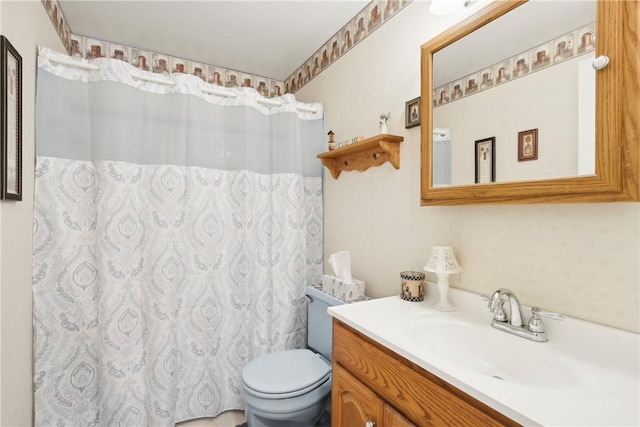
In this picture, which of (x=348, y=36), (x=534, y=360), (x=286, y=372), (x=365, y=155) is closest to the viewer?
(x=534, y=360)

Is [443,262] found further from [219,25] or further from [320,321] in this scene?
[219,25]

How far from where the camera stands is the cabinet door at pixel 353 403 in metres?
1.01

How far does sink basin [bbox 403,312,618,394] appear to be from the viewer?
30.5 inches

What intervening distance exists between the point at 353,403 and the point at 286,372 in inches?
22.0

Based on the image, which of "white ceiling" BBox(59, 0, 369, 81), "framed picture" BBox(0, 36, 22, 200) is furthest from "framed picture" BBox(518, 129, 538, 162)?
"framed picture" BBox(0, 36, 22, 200)

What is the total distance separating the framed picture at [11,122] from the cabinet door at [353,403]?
1418 mm

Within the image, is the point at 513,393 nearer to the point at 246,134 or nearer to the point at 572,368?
the point at 572,368

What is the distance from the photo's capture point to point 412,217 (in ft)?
4.80

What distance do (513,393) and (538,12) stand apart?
109cm

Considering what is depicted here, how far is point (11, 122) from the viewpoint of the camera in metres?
1.23

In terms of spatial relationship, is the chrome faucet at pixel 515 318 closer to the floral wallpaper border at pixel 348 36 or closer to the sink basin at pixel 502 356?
the sink basin at pixel 502 356

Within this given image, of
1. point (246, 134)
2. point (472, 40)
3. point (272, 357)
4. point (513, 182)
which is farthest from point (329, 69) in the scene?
point (272, 357)

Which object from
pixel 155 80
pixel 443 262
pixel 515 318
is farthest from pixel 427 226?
pixel 155 80

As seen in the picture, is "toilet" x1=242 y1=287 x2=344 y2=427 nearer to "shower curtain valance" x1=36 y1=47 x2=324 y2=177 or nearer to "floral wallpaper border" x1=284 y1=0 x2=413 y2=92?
"shower curtain valance" x1=36 y1=47 x2=324 y2=177
